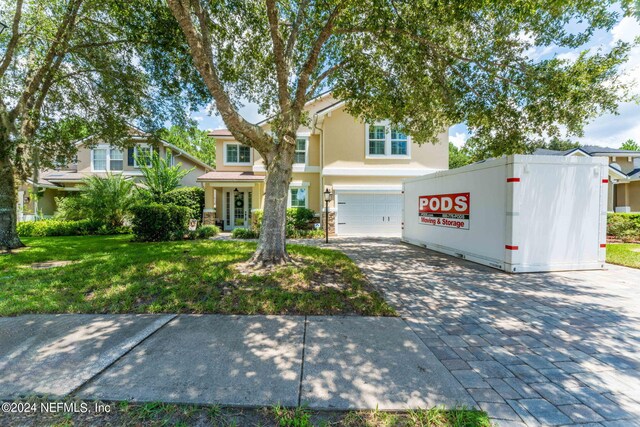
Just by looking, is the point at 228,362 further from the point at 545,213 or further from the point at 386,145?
the point at 386,145

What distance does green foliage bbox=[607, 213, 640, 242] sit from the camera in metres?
12.2

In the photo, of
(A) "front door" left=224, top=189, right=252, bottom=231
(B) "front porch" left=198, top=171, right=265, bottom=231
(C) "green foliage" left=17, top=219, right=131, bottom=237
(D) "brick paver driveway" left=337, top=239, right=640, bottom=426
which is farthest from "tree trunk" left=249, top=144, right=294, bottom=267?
(C) "green foliage" left=17, top=219, right=131, bottom=237

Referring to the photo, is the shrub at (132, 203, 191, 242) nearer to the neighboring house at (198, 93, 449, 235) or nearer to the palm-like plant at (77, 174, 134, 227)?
the palm-like plant at (77, 174, 134, 227)

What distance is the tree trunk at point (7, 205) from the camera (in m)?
9.05

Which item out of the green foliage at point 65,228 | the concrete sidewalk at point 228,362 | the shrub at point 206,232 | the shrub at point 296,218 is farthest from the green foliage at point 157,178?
the concrete sidewalk at point 228,362

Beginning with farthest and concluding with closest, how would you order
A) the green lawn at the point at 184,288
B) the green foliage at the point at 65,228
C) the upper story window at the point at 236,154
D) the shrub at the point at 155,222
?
1. the upper story window at the point at 236,154
2. the green foliage at the point at 65,228
3. the shrub at the point at 155,222
4. the green lawn at the point at 184,288

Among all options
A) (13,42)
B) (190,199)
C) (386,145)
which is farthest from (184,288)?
(190,199)

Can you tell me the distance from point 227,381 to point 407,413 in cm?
157

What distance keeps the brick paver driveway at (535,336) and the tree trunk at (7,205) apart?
1192 cm

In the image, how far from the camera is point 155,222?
35.7 feet

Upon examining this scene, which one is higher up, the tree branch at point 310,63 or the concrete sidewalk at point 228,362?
the tree branch at point 310,63

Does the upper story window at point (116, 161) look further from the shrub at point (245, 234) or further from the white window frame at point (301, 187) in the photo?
the white window frame at point (301, 187)

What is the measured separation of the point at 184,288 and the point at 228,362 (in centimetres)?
260

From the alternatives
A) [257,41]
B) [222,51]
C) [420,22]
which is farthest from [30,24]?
[420,22]
